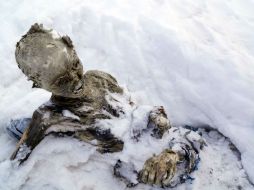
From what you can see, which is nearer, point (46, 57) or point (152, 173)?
point (46, 57)

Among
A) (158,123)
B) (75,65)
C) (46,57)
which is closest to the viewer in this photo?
(46,57)

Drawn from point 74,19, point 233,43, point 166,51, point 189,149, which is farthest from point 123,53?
point 189,149

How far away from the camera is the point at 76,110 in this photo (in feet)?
6.90

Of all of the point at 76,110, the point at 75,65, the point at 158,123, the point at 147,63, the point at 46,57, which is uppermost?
the point at 46,57

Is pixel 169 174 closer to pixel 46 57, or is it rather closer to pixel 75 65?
pixel 75 65

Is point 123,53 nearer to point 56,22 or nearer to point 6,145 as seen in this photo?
point 56,22

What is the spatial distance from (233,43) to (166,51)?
48 cm

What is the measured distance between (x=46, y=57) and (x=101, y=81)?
590 mm

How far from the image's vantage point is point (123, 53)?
2930 millimetres

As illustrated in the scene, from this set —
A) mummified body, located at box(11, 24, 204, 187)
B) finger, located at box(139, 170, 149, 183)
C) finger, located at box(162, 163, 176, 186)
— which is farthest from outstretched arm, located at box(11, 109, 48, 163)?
finger, located at box(162, 163, 176, 186)

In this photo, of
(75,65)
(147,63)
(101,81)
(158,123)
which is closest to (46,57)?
(75,65)

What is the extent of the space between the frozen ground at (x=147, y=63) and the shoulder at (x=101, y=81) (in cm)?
33

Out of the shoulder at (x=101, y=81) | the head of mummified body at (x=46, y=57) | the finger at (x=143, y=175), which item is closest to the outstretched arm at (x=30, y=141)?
the head of mummified body at (x=46, y=57)

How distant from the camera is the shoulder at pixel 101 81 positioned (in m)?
2.27
